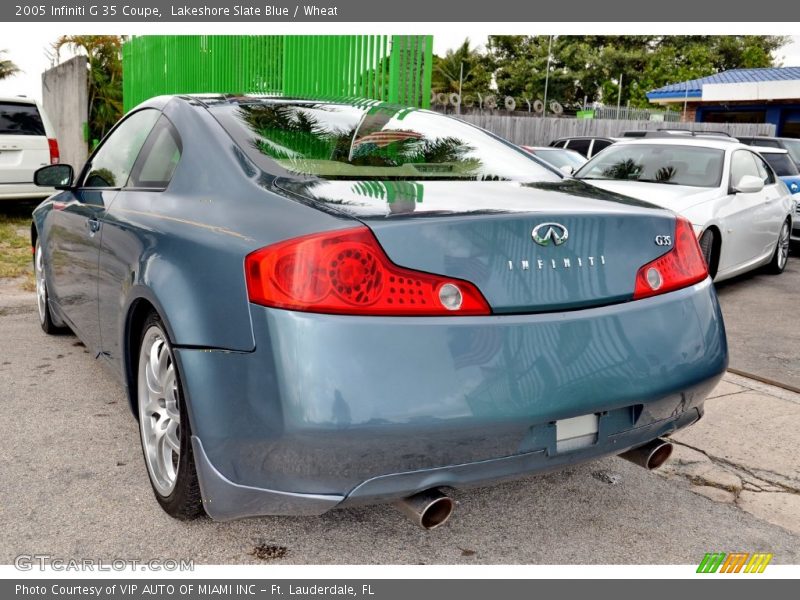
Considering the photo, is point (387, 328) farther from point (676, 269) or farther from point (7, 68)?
point (7, 68)

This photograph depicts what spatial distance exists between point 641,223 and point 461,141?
1112 mm

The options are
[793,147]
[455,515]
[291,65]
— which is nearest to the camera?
[455,515]

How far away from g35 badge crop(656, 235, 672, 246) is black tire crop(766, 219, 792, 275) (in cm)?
681

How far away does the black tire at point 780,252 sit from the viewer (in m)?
8.88

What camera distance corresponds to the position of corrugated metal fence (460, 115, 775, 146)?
21.7m

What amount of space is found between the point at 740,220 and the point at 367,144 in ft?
17.9

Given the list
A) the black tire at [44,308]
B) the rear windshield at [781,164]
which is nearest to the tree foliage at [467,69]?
the rear windshield at [781,164]

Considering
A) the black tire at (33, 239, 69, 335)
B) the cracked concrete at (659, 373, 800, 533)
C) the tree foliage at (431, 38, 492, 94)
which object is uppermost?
the tree foliage at (431, 38, 492, 94)

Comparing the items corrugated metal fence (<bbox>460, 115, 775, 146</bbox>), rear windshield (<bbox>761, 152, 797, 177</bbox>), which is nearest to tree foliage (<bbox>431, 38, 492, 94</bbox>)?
corrugated metal fence (<bbox>460, 115, 775, 146</bbox>)

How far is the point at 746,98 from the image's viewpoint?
27000 mm

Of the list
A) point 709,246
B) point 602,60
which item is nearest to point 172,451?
point 709,246

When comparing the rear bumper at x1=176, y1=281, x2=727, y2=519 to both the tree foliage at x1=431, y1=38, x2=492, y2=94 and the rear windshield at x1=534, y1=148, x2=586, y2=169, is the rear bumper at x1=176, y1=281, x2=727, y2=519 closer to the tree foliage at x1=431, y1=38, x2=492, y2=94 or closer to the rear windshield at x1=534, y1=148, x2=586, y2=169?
the rear windshield at x1=534, y1=148, x2=586, y2=169

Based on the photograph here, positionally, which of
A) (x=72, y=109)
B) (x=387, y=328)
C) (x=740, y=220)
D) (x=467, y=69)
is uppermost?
(x=467, y=69)

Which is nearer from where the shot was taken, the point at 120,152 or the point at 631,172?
the point at 120,152
